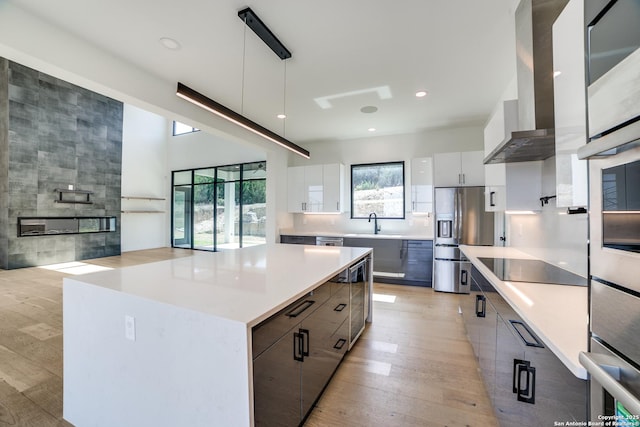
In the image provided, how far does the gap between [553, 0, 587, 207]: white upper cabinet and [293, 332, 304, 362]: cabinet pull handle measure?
140cm

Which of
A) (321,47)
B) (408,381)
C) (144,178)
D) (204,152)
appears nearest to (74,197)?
(144,178)

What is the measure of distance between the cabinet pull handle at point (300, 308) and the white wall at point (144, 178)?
8.12 metres

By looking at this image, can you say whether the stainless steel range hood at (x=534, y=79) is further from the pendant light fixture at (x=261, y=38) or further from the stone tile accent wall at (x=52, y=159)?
the stone tile accent wall at (x=52, y=159)

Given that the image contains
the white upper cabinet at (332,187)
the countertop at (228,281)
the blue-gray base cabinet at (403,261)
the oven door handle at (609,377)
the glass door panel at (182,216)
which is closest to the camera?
the oven door handle at (609,377)

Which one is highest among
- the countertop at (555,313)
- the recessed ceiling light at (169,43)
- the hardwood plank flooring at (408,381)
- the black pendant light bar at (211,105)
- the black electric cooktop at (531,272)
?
the recessed ceiling light at (169,43)

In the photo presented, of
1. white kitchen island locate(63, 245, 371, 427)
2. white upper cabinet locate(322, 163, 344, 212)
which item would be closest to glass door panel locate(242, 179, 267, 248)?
white upper cabinet locate(322, 163, 344, 212)

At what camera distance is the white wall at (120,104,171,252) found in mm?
7723

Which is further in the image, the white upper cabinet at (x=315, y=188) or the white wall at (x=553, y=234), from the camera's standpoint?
the white upper cabinet at (x=315, y=188)

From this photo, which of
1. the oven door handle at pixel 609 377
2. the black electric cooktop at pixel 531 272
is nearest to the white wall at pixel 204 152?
the black electric cooktop at pixel 531 272

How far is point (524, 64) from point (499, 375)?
7.31 ft

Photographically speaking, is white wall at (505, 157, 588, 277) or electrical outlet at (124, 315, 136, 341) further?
white wall at (505, 157, 588, 277)

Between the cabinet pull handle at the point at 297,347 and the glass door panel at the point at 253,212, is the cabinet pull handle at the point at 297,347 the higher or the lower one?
the lower one

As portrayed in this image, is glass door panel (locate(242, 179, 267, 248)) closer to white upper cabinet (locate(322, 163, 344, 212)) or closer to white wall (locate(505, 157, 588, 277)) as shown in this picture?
white upper cabinet (locate(322, 163, 344, 212))

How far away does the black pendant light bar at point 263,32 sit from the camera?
219 centimetres
